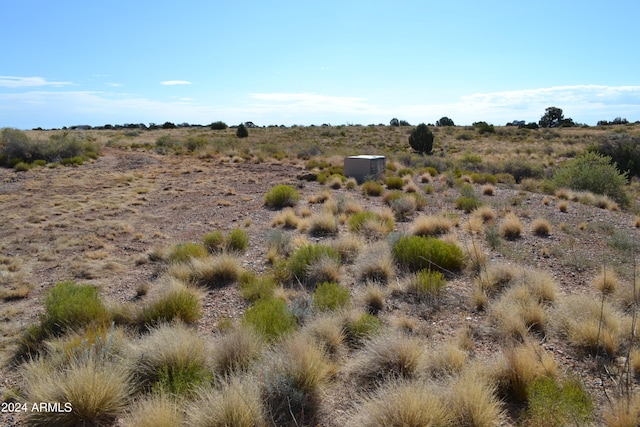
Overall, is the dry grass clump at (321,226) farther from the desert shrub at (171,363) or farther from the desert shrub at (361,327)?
the desert shrub at (171,363)

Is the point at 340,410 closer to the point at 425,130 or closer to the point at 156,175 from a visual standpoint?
the point at 156,175

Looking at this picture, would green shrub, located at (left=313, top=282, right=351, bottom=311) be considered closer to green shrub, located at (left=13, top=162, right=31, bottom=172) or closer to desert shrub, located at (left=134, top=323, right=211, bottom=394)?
desert shrub, located at (left=134, top=323, right=211, bottom=394)

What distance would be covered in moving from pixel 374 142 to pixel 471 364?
40039mm

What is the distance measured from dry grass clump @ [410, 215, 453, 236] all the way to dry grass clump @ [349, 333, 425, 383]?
551 cm

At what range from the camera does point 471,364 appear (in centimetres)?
437

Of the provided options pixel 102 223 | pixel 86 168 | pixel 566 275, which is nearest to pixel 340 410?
pixel 566 275

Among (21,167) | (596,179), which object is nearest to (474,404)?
(596,179)

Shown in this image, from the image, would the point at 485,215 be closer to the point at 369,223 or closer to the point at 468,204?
the point at 468,204

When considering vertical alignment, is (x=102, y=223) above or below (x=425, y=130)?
below

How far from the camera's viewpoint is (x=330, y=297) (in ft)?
19.8

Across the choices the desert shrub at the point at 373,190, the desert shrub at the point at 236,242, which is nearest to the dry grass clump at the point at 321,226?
the desert shrub at the point at 236,242

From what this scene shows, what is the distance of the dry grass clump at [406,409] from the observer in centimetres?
341

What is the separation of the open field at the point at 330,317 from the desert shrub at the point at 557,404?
16 mm

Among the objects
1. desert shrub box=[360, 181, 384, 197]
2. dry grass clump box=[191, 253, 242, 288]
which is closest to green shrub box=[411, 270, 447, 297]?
dry grass clump box=[191, 253, 242, 288]
